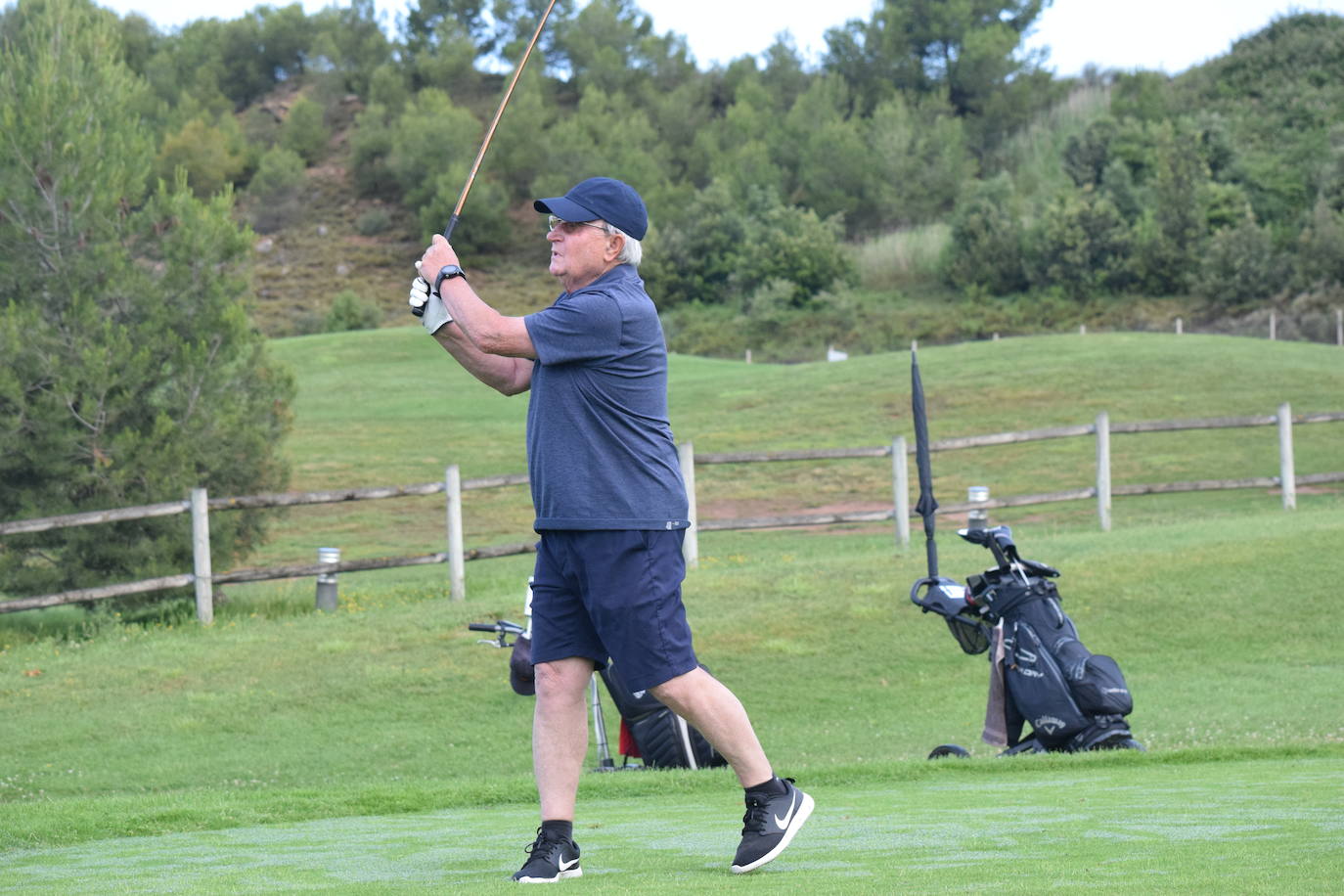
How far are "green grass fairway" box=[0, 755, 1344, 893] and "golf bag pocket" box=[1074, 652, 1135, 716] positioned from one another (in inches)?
34.2

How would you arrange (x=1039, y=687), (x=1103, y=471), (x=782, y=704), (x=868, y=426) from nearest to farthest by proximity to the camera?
(x=1039, y=687)
(x=782, y=704)
(x=1103, y=471)
(x=868, y=426)

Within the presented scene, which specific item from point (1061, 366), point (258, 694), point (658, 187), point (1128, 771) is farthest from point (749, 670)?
point (658, 187)

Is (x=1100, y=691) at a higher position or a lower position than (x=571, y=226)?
lower

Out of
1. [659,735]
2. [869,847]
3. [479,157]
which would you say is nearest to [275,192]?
[659,735]

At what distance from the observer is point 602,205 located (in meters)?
4.59

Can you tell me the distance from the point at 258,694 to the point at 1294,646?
8192 millimetres

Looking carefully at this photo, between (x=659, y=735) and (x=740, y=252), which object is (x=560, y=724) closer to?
(x=659, y=735)

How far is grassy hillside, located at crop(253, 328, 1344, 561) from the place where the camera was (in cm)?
2495

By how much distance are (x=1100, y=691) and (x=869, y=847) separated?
361 cm

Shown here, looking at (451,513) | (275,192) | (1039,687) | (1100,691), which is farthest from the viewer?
(275,192)

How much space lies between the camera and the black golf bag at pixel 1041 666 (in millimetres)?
7906

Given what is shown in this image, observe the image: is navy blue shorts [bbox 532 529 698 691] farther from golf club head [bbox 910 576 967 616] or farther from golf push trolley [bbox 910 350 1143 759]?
golf club head [bbox 910 576 967 616]

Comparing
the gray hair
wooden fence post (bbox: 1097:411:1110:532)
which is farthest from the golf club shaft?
wooden fence post (bbox: 1097:411:1110:532)

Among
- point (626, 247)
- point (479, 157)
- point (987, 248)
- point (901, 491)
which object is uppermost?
point (987, 248)
